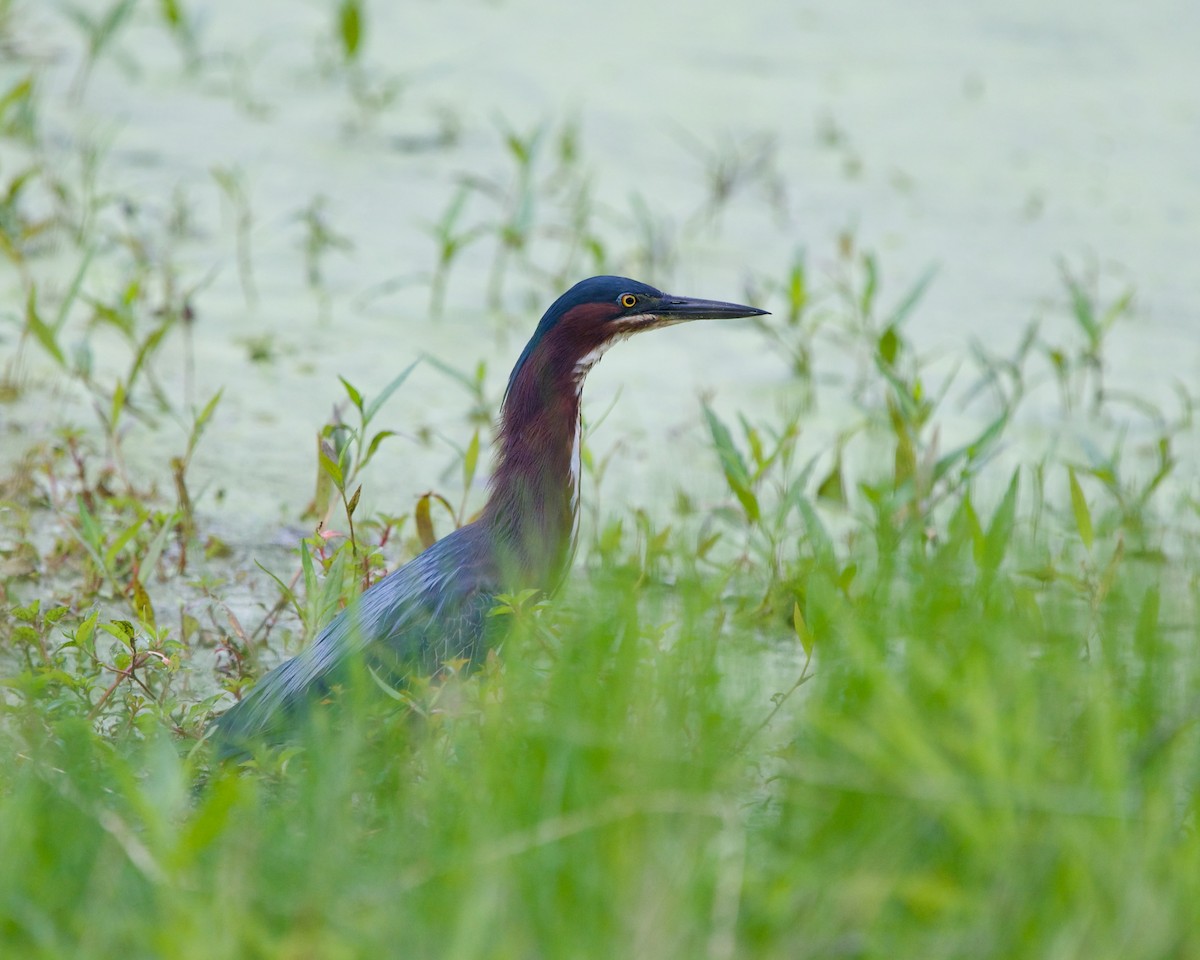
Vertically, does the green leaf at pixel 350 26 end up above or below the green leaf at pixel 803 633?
above

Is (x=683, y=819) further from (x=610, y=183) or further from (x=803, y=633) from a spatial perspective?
(x=610, y=183)

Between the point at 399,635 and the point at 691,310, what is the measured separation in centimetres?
117

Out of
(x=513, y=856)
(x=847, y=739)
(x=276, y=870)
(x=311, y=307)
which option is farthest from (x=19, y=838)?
(x=311, y=307)

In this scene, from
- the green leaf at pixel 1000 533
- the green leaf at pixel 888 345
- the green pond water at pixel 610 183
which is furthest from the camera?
the green pond water at pixel 610 183

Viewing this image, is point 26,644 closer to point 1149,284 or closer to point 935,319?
point 935,319

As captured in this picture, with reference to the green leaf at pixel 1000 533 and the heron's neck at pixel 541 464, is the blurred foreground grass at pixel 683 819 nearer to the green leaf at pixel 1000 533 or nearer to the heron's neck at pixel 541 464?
the green leaf at pixel 1000 533

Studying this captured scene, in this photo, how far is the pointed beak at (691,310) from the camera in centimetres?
379

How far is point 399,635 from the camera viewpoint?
3211 mm

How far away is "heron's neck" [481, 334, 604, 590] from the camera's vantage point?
342 cm

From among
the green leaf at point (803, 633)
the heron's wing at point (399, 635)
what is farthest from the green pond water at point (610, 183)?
the green leaf at point (803, 633)

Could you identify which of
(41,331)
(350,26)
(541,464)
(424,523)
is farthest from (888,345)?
(350,26)

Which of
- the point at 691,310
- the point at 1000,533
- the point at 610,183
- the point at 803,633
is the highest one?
the point at 610,183

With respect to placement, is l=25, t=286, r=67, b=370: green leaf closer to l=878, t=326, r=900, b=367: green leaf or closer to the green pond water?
the green pond water

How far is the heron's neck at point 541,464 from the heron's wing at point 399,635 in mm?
101
